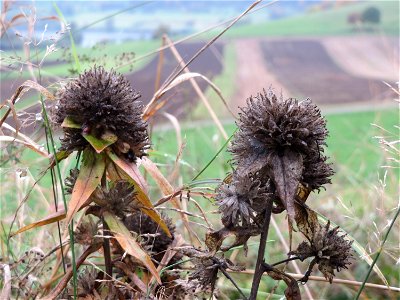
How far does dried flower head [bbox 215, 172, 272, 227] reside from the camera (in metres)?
0.68

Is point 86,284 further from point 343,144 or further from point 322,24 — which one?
point 322,24

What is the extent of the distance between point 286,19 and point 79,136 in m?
5.27

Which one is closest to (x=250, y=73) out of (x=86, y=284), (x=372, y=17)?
A: (x=372, y=17)

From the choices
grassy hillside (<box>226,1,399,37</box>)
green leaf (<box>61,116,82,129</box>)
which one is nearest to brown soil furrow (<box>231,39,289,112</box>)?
grassy hillside (<box>226,1,399,37</box>)

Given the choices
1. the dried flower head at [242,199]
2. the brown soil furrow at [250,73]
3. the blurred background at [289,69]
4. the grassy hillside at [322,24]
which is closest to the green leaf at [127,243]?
the dried flower head at [242,199]

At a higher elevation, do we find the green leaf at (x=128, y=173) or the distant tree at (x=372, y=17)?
the green leaf at (x=128, y=173)

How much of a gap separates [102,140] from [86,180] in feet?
0.18

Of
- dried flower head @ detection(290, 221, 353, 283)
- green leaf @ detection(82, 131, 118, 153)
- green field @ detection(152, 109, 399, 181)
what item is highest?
green leaf @ detection(82, 131, 118, 153)

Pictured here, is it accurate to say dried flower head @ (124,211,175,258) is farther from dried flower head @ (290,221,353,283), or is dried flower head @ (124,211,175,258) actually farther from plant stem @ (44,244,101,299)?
dried flower head @ (290,221,353,283)

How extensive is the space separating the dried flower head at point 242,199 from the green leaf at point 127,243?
0.12 meters

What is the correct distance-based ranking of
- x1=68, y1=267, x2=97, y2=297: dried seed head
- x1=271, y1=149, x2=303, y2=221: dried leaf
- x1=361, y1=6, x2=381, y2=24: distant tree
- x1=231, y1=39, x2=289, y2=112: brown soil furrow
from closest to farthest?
x1=271, y1=149, x2=303, y2=221: dried leaf < x1=68, y1=267, x2=97, y2=297: dried seed head < x1=231, y1=39, x2=289, y2=112: brown soil furrow < x1=361, y1=6, x2=381, y2=24: distant tree

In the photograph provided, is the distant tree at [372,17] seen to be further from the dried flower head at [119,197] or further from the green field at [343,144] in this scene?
the dried flower head at [119,197]

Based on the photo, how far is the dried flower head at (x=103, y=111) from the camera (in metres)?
0.75

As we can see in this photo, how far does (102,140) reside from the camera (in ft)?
2.45
